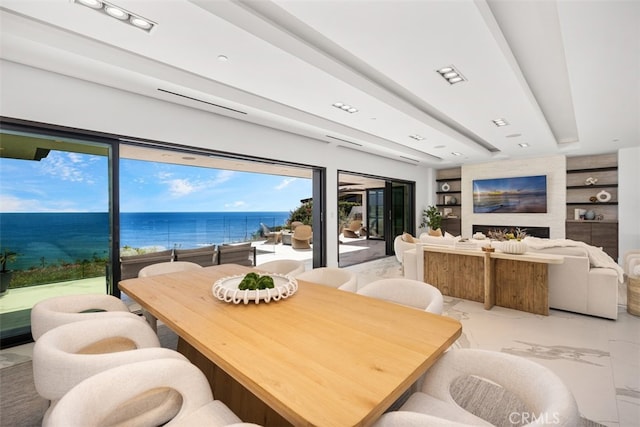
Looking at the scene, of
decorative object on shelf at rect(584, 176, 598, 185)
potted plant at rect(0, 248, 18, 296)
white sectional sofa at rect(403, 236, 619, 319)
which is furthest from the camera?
decorative object on shelf at rect(584, 176, 598, 185)

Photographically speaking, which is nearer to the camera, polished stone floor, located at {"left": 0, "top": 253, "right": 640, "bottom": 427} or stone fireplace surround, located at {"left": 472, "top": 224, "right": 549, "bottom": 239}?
polished stone floor, located at {"left": 0, "top": 253, "right": 640, "bottom": 427}

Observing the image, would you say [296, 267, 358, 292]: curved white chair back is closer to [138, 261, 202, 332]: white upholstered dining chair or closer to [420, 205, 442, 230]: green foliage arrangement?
[138, 261, 202, 332]: white upholstered dining chair

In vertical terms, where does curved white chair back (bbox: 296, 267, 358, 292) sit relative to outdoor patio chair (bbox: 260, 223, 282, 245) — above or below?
above

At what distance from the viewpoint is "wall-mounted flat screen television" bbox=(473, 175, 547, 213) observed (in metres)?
7.20

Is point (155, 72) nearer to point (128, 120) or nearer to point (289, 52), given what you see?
point (128, 120)

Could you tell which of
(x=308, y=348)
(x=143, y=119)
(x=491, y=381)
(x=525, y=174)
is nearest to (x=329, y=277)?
(x=308, y=348)

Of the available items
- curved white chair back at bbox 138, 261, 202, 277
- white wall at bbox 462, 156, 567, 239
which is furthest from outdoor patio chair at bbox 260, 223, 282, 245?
curved white chair back at bbox 138, 261, 202, 277

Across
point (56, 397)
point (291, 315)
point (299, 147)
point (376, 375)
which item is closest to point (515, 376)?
point (376, 375)

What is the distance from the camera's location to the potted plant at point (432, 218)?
8.33 meters

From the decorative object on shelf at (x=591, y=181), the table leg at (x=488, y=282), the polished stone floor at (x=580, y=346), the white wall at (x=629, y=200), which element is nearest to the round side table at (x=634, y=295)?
the polished stone floor at (x=580, y=346)

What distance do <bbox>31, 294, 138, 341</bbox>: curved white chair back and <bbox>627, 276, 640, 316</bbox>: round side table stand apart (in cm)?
491

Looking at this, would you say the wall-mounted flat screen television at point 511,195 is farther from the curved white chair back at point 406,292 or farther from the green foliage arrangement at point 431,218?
the curved white chair back at point 406,292

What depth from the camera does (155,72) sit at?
2828mm

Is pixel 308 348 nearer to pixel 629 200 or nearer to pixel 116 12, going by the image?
pixel 116 12
